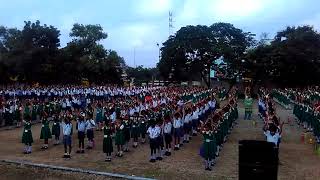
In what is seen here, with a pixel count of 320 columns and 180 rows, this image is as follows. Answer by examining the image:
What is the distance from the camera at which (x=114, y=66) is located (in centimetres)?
4972

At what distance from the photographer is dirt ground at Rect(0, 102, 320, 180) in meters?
13.9

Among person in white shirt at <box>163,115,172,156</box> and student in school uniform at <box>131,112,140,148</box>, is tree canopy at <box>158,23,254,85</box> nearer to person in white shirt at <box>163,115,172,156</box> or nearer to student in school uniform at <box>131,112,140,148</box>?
student in school uniform at <box>131,112,140,148</box>

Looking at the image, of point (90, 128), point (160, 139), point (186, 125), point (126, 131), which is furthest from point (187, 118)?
point (90, 128)

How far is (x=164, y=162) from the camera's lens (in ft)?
51.7

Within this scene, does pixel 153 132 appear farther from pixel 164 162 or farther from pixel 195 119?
pixel 195 119

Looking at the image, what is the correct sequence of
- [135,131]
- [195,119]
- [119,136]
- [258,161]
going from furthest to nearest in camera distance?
[195,119], [135,131], [119,136], [258,161]

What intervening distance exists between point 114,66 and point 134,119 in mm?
31560

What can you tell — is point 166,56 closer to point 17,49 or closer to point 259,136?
point 17,49

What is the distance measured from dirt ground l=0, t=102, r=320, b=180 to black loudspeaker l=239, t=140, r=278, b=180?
540cm

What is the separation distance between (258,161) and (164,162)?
7.87 metres

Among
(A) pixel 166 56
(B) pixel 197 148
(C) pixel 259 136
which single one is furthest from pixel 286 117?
(A) pixel 166 56

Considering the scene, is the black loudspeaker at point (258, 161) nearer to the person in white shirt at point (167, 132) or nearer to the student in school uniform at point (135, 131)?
the person in white shirt at point (167, 132)

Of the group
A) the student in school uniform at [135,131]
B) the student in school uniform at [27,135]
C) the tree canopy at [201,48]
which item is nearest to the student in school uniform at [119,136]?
the student in school uniform at [135,131]

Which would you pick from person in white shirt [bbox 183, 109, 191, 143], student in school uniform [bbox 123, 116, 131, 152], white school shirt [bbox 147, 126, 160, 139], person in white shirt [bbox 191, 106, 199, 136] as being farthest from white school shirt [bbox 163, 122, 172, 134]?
person in white shirt [bbox 191, 106, 199, 136]
